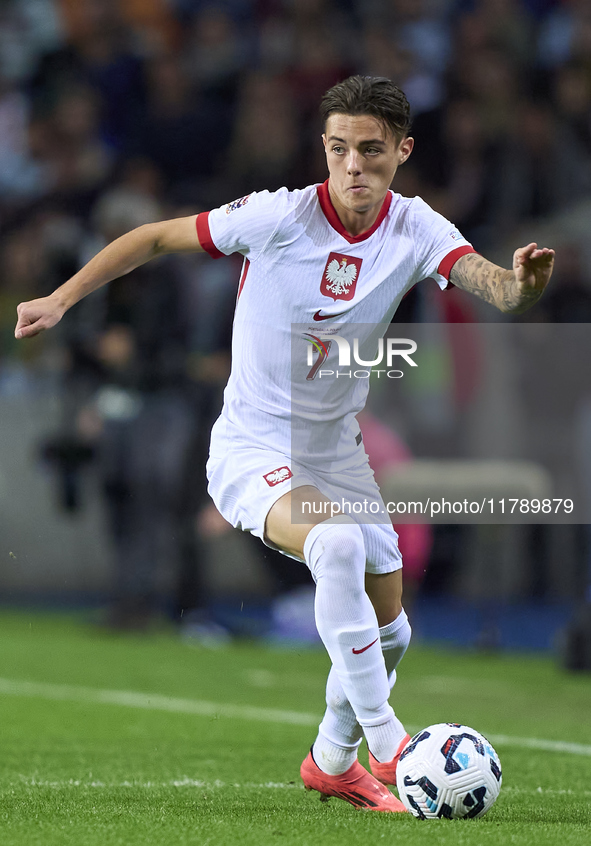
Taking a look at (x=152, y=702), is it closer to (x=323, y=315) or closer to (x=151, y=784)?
(x=151, y=784)

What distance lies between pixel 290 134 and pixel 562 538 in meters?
3.99

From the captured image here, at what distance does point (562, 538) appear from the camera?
9742 millimetres

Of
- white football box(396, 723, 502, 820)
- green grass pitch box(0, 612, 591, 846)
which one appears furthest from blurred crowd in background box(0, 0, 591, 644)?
white football box(396, 723, 502, 820)

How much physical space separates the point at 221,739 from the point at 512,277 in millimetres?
2793

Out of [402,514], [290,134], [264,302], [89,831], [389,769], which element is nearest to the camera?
[89,831]

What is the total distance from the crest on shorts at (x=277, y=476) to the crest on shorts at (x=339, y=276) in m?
0.58

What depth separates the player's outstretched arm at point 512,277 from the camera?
363 cm

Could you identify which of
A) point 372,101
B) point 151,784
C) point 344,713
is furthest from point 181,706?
point 372,101

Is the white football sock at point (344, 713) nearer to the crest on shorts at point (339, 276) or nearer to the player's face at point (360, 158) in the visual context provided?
the crest on shorts at point (339, 276)

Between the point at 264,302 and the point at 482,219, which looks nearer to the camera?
the point at 264,302

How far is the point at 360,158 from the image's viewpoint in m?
3.95

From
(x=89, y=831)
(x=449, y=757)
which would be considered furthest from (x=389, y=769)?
(x=89, y=831)

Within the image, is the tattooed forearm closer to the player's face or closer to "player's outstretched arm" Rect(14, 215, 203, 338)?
the player's face

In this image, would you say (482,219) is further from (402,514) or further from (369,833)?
(369,833)
